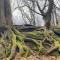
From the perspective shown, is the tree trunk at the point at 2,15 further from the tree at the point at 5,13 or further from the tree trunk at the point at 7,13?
the tree trunk at the point at 7,13

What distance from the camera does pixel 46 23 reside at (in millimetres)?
15828

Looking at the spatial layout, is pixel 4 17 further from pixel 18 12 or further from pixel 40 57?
pixel 18 12

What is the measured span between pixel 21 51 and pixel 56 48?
1.82m

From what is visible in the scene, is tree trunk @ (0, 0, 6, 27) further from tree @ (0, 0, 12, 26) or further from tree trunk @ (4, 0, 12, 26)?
tree trunk @ (4, 0, 12, 26)

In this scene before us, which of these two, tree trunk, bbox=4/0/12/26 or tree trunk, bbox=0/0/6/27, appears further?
tree trunk, bbox=4/0/12/26

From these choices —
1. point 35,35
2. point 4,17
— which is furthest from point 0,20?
point 35,35

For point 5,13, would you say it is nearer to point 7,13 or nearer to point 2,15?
point 7,13

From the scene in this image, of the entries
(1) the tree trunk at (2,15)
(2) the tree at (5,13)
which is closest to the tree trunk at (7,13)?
(2) the tree at (5,13)

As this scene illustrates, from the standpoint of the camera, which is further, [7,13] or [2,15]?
[7,13]

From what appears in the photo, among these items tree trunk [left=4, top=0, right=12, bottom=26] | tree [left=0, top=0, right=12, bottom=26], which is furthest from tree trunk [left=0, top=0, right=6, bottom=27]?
tree trunk [left=4, top=0, right=12, bottom=26]

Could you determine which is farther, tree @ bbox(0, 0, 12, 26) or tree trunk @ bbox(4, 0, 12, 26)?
tree trunk @ bbox(4, 0, 12, 26)

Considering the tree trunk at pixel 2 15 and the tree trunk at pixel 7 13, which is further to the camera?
the tree trunk at pixel 7 13

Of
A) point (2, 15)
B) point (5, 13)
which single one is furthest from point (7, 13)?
point (2, 15)

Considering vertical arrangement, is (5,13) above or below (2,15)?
above
